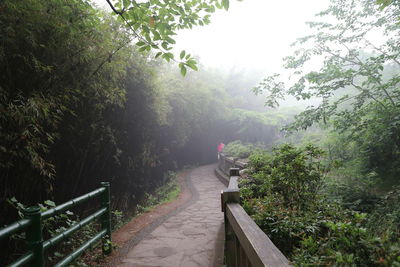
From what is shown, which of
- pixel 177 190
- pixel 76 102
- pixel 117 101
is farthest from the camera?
pixel 177 190

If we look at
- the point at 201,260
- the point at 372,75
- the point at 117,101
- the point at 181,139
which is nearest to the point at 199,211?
the point at 201,260

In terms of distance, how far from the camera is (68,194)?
4.39m

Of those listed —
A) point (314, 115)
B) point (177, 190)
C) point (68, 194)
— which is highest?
point (314, 115)

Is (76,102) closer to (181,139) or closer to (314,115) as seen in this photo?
(314,115)

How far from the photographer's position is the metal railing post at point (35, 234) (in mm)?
1836

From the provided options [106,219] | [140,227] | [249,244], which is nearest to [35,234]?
[106,219]

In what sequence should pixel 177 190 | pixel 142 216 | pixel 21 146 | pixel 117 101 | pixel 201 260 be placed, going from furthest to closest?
pixel 177 190
pixel 142 216
pixel 117 101
pixel 201 260
pixel 21 146

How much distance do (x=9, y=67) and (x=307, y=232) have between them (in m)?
3.16

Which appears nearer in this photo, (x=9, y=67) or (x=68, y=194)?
(x=9, y=67)

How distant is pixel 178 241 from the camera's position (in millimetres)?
3658

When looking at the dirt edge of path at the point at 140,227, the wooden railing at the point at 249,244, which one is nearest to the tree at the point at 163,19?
the wooden railing at the point at 249,244

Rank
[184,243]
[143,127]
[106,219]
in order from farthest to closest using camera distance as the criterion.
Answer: [143,127], [184,243], [106,219]

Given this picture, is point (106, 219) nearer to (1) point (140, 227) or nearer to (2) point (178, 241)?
(2) point (178, 241)

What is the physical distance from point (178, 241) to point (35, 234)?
2.15 metres
